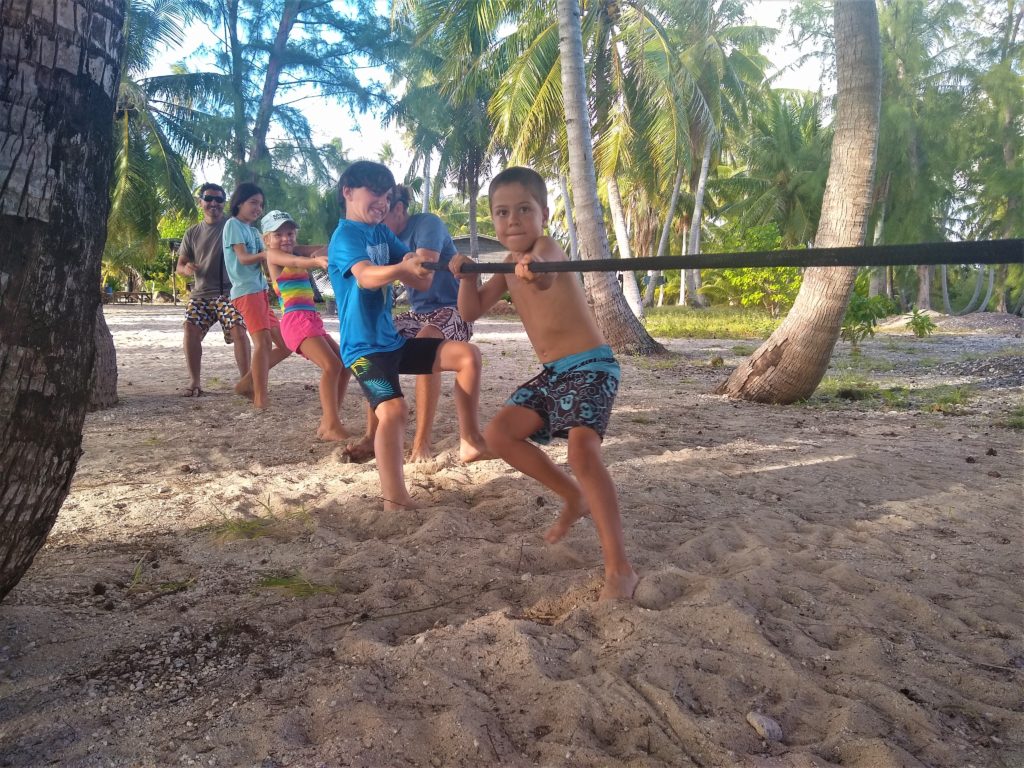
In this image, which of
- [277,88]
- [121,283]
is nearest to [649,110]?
[277,88]

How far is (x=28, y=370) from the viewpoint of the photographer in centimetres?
179

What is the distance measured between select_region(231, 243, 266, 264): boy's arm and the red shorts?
0.89 ft

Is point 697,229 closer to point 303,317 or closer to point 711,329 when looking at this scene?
point 711,329

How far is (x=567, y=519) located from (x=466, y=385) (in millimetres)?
1225

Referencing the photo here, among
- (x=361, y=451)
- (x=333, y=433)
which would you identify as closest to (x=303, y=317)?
(x=333, y=433)

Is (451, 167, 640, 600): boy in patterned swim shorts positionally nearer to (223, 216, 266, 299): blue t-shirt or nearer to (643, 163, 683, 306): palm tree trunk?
(223, 216, 266, 299): blue t-shirt

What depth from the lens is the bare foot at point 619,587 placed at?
223cm

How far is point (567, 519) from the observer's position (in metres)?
2.81

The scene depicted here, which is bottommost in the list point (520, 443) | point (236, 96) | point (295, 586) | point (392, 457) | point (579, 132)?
point (295, 586)

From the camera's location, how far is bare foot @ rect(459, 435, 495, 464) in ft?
13.0

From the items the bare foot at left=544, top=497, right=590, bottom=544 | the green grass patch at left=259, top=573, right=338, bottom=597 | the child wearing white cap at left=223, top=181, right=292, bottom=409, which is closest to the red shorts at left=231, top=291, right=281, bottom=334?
the child wearing white cap at left=223, top=181, right=292, bottom=409

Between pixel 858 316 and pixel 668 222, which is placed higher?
pixel 668 222

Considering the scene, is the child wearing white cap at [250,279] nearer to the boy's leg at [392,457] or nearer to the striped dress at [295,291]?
the striped dress at [295,291]

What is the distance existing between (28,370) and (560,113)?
53.5 feet
